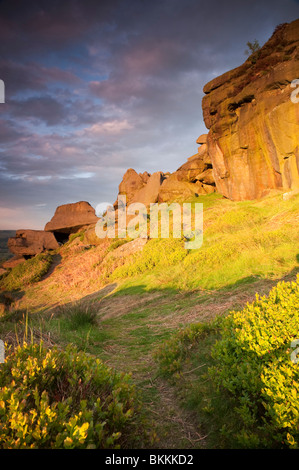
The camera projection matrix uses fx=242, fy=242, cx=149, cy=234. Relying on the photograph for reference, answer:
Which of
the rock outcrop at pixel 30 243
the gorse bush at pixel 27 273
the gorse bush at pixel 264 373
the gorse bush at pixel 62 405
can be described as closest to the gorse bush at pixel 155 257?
the gorse bush at pixel 264 373

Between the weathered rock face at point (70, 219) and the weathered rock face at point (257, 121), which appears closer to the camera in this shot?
the weathered rock face at point (257, 121)

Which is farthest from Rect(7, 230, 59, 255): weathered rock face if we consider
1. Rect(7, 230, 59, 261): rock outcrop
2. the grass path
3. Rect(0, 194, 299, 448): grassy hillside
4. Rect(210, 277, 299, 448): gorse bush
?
Rect(210, 277, 299, 448): gorse bush

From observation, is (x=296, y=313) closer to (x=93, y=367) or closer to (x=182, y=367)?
(x=182, y=367)

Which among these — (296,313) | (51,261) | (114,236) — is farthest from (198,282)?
(51,261)

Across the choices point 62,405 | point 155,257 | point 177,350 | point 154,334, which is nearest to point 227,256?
point 155,257

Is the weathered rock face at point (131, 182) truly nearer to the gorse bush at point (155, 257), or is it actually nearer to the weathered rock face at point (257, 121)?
the weathered rock face at point (257, 121)

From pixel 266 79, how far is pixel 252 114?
2.50 metres

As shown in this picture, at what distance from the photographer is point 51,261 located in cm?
2523

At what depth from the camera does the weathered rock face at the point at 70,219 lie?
32.2 metres

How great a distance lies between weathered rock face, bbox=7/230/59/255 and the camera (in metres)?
28.8

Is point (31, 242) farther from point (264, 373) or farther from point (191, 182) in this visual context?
point (264, 373)

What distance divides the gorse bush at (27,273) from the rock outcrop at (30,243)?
422 centimetres

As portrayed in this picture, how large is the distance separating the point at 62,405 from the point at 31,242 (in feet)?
102

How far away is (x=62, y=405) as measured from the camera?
1.92 metres
